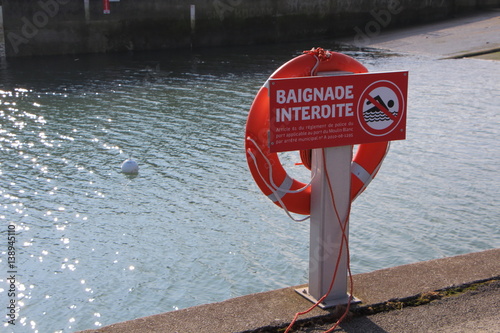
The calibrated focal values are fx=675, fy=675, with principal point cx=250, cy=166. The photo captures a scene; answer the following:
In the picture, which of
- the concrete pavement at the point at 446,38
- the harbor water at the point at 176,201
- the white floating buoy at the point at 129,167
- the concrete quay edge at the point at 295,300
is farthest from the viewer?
the concrete pavement at the point at 446,38

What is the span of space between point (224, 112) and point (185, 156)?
2.46 metres

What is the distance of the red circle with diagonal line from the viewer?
343 cm

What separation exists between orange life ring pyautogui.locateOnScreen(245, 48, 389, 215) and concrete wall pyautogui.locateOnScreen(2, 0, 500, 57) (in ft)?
45.0

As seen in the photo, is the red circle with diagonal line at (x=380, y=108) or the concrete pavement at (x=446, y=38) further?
the concrete pavement at (x=446, y=38)

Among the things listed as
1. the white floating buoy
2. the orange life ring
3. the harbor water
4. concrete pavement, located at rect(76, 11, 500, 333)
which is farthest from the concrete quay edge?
the white floating buoy

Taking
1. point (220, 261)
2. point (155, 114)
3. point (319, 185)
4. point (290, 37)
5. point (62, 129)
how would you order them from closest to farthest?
point (319, 185), point (220, 261), point (62, 129), point (155, 114), point (290, 37)

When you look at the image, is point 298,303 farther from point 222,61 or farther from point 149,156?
point 222,61

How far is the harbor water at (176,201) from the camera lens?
16.9 ft

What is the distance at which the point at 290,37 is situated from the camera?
65.1 feet

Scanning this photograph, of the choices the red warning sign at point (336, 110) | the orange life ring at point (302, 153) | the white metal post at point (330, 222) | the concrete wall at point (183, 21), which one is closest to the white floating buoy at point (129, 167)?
the orange life ring at point (302, 153)

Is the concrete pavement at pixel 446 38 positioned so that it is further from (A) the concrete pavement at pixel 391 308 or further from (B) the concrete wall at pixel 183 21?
(A) the concrete pavement at pixel 391 308

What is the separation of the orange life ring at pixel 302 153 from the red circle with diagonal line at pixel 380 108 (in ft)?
0.83

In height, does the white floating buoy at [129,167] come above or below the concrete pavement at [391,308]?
below

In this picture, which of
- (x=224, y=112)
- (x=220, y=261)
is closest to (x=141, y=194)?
(x=220, y=261)
